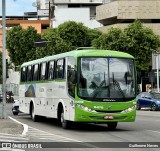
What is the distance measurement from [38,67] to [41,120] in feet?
11.0

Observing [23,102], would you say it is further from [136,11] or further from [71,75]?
[136,11]

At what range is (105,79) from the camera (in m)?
20.1

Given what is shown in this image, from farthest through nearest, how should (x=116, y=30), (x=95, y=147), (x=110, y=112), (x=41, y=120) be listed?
(x=116, y=30), (x=41, y=120), (x=110, y=112), (x=95, y=147)

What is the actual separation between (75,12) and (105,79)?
81.6m

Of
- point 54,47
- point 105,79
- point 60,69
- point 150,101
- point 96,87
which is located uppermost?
point 54,47

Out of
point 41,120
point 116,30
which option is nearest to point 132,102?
point 41,120

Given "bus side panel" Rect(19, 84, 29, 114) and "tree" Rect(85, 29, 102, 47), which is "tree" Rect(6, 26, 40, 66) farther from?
"bus side panel" Rect(19, 84, 29, 114)

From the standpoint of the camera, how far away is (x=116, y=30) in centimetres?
6512

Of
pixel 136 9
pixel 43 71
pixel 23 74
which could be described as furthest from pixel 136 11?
pixel 43 71

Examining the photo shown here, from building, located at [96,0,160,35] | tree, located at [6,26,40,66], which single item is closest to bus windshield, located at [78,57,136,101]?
building, located at [96,0,160,35]

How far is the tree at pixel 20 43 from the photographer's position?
83375 mm

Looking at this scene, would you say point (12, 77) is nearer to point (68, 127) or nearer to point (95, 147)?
point (68, 127)

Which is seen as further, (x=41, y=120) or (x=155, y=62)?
(x=155, y=62)

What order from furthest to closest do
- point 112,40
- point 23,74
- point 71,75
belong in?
point 112,40, point 23,74, point 71,75
